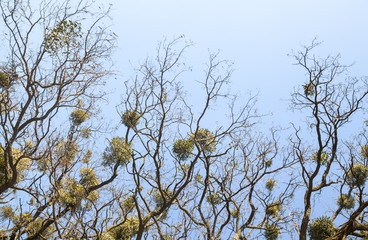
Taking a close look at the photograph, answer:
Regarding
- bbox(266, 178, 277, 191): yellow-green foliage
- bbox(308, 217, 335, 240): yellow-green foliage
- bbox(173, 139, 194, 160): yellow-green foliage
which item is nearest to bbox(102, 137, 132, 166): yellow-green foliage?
bbox(173, 139, 194, 160): yellow-green foliage

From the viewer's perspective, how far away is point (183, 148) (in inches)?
350

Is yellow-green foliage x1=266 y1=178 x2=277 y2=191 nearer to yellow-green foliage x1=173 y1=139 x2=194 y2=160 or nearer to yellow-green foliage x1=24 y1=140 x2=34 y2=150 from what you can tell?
yellow-green foliage x1=173 y1=139 x2=194 y2=160

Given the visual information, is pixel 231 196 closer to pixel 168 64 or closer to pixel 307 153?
pixel 307 153

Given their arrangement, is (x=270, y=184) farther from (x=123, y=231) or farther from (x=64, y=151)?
(x=64, y=151)

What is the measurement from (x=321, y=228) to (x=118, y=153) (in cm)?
648

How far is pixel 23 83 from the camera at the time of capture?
6902mm

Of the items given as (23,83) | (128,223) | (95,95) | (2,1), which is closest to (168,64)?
(95,95)

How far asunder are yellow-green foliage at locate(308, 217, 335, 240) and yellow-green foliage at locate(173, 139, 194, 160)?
4361mm

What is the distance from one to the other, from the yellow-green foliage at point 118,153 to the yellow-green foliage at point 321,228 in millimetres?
5911

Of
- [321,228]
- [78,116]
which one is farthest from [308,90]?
[78,116]

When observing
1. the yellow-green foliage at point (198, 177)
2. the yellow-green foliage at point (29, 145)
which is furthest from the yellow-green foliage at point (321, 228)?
the yellow-green foliage at point (29, 145)

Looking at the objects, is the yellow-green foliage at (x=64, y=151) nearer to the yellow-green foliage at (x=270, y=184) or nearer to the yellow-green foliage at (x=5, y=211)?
the yellow-green foliage at (x=5, y=211)

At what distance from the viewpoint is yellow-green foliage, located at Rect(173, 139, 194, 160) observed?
8875 millimetres

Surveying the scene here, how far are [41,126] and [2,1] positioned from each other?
→ 3.19 m
